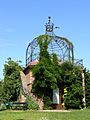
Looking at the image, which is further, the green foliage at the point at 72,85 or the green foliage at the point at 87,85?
the green foliage at the point at 87,85

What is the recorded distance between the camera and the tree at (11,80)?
37.1m

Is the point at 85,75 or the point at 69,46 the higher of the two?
the point at 69,46

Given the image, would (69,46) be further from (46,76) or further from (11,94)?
(11,94)

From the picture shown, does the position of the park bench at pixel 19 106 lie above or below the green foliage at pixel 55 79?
below

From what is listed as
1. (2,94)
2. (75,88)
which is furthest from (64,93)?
(2,94)

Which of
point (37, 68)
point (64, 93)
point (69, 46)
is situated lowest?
point (64, 93)

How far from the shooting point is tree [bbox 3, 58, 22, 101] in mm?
37062

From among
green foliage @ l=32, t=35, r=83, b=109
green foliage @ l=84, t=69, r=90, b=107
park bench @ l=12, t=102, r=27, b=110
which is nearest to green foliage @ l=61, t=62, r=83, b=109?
green foliage @ l=32, t=35, r=83, b=109

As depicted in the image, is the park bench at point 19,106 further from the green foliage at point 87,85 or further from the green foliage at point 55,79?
the green foliage at point 87,85

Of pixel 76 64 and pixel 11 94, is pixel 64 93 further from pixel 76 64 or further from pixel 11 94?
pixel 11 94

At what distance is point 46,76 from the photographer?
3347cm

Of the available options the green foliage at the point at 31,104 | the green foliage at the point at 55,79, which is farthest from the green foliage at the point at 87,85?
the green foliage at the point at 31,104

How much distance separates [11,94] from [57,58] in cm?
616

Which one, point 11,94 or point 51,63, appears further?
point 11,94
